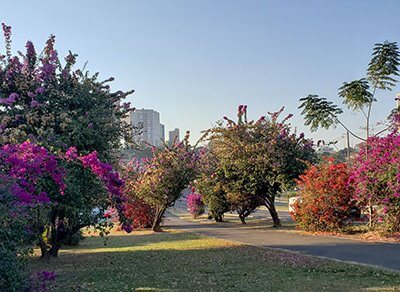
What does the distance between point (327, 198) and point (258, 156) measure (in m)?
4.74

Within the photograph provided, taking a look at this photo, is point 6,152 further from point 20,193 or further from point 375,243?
point 375,243

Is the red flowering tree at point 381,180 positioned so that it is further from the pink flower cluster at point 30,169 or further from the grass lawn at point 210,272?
the pink flower cluster at point 30,169

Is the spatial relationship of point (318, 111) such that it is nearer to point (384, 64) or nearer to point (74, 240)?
point (384, 64)

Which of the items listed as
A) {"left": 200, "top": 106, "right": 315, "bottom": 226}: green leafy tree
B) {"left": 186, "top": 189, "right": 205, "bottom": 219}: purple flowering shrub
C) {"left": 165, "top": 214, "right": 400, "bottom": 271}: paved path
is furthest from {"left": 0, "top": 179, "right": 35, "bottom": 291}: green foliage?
{"left": 186, "top": 189, "right": 205, "bottom": 219}: purple flowering shrub

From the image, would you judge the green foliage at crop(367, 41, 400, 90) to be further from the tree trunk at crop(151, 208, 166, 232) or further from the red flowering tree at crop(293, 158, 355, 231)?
the tree trunk at crop(151, 208, 166, 232)

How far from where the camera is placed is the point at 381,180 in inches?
625

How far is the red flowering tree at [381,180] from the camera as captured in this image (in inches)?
614

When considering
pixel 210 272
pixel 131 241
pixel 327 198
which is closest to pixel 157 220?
pixel 131 241

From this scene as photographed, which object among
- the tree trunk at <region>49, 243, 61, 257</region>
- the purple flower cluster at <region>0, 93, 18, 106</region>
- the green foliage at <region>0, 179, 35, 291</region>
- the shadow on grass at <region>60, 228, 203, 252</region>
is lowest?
the shadow on grass at <region>60, 228, 203, 252</region>

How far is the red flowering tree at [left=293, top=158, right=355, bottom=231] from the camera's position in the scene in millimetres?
18156

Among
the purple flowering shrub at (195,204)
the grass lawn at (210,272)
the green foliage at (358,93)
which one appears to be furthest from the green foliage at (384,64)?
the purple flowering shrub at (195,204)

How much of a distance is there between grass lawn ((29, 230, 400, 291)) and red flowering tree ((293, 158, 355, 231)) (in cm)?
504

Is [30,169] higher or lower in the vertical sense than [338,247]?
higher

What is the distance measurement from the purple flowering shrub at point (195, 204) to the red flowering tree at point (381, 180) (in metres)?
20.0
